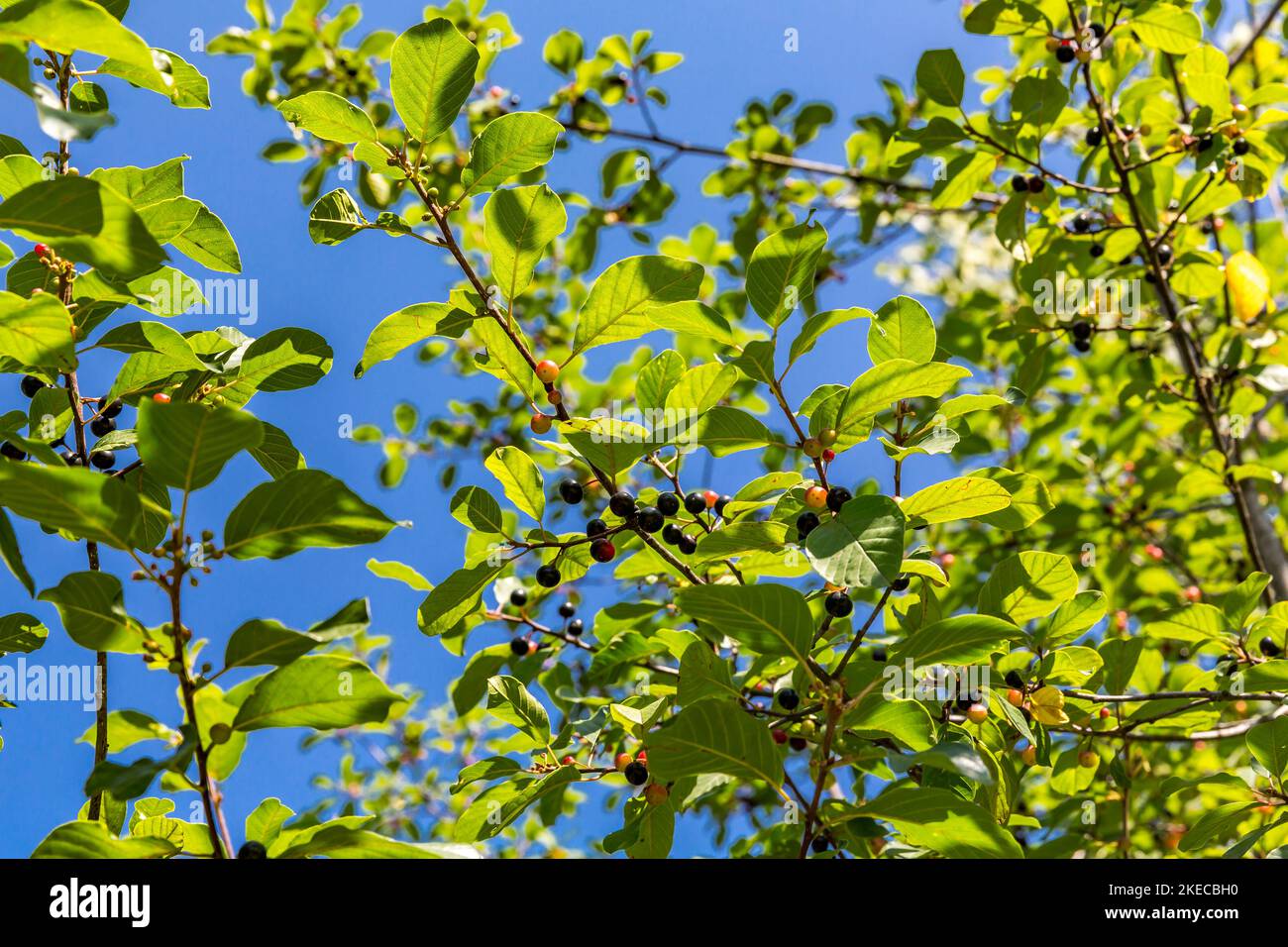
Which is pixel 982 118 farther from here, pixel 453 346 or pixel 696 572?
pixel 453 346

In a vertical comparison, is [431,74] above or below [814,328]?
above

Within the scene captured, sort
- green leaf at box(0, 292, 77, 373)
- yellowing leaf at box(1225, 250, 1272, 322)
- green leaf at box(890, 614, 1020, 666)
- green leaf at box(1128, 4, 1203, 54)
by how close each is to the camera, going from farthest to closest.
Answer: yellowing leaf at box(1225, 250, 1272, 322) → green leaf at box(1128, 4, 1203, 54) → green leaf at box(890, 614, 1020, 666) → green leaf at box(0, 292, 77, 373)

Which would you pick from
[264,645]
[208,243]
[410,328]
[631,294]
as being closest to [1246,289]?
[631,294]

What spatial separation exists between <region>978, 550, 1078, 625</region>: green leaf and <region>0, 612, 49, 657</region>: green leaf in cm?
208

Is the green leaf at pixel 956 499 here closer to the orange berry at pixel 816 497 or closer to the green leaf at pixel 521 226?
the orange berry at pixel 816 497

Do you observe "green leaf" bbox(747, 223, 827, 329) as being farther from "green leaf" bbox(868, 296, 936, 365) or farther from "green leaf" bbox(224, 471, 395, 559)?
"green leaf" bbox(224, 471, 395, 559)

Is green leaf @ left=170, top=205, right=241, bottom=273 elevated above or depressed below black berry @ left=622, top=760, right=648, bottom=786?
above

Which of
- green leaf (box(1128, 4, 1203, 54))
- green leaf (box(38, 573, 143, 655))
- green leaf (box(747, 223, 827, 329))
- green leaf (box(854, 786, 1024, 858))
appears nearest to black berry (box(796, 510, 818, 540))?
green leaf (box(747, 223, 827, 329))

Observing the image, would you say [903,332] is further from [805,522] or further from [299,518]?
[299,518]

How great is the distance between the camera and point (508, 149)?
182 cm

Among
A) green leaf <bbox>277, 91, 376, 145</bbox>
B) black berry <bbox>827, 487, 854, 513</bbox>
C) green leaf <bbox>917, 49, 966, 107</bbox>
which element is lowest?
black berry <bbox>827, 487, 854, 513</bbox>

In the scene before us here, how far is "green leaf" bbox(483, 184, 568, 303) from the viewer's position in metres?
1.82

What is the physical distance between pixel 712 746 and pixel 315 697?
0.64 metres

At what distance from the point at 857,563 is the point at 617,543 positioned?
0.91m
